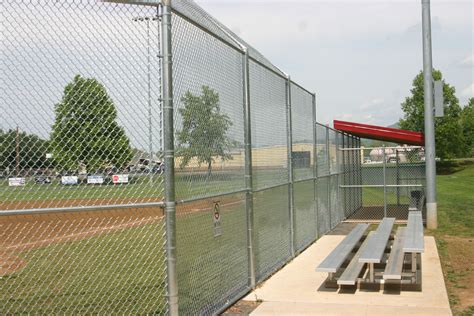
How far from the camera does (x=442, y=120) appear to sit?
53625 millimetres

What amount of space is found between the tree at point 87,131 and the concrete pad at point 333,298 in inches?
104

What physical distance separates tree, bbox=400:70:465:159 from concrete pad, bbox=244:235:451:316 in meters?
46.0

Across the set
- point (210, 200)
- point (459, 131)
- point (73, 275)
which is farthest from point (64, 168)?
point (459, 131)

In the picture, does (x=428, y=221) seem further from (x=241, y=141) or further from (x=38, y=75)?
(x=38, y=75)

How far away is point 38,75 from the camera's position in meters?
4.30

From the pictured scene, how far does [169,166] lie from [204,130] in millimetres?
1288

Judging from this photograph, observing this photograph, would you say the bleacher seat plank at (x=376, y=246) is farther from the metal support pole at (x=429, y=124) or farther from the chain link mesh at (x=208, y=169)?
the metal support pole at (x=429, y=124)

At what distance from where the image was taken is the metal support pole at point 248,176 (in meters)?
7.28

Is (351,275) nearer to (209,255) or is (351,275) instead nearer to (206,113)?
(209,255)

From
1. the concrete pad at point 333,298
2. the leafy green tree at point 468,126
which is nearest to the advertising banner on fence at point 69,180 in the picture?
the concrete pad at point 333,298

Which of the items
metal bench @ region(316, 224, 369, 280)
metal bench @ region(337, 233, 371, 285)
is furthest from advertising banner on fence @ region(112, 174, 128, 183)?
metal bench @ region(337, 233, 371, 285)

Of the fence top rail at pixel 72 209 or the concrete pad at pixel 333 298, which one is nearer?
the fence top rail at pixel 72 209

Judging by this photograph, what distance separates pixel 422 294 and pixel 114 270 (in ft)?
16.6

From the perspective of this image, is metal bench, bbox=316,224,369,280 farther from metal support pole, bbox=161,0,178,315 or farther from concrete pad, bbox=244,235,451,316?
metal support pole, bbox=161,0,178,315
